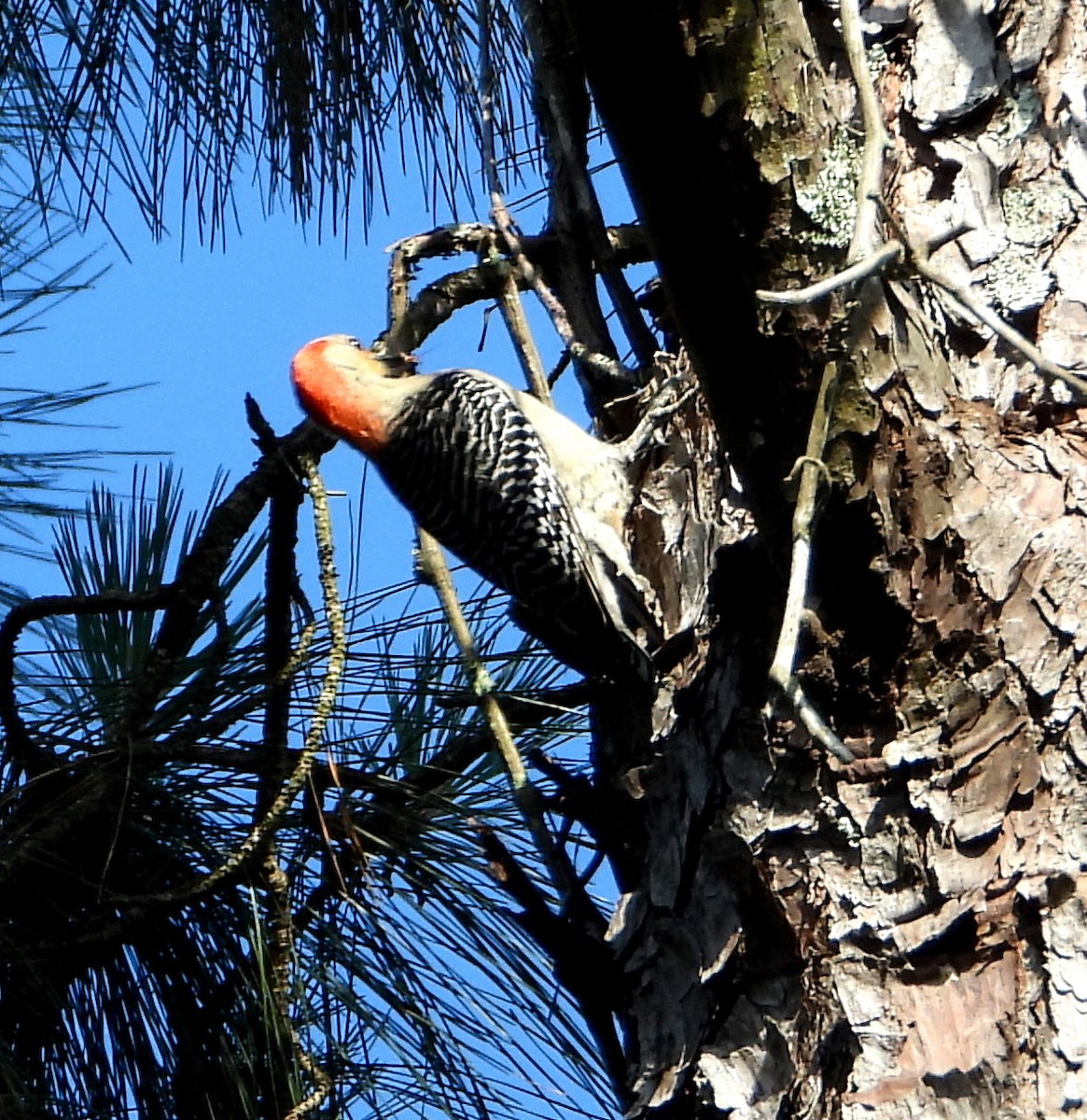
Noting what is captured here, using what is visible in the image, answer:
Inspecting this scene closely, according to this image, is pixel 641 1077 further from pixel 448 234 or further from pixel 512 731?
pixel 448 234

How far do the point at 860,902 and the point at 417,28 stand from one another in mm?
1809

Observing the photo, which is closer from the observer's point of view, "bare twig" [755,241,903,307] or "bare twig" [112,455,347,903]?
"bare twig" [755,241,903,307]

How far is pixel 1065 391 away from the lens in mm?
1566

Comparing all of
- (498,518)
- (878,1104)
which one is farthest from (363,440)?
(878,1104)

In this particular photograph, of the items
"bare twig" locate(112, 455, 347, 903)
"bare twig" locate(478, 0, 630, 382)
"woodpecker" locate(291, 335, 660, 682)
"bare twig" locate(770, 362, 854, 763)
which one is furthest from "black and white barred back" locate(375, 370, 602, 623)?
"bare twig" locate(770, 362, 854, 763)

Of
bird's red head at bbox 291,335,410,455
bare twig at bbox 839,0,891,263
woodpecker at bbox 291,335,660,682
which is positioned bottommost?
bare twig at bbox 839,0,891,263

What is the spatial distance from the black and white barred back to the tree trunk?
3.42 ft

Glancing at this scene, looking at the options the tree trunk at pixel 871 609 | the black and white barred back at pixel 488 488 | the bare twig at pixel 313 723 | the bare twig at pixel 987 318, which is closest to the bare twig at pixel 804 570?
the tree trunk at pixel 871 609

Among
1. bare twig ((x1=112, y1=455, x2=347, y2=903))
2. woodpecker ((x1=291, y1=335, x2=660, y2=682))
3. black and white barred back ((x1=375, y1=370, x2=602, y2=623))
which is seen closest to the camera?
bare twig ((x1=112, y1=455, x2=347, y2=903))

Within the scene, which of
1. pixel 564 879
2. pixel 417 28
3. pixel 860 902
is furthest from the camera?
pixel 417 28

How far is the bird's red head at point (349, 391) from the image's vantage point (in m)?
3.26

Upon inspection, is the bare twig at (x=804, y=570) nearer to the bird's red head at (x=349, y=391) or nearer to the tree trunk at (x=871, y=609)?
the tree trunk at (x=871, y=609)

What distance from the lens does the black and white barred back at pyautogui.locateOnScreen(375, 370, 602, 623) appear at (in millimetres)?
2730

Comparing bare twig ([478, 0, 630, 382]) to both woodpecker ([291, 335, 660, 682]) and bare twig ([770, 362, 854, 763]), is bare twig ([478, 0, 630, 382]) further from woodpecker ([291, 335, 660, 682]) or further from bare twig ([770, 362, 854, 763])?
bare twig ([770, 362, 854, 763])
